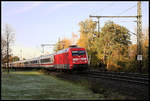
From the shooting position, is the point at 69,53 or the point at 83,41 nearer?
the point at 69,53

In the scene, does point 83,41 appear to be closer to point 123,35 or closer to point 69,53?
point 123,35

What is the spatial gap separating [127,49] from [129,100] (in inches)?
1921

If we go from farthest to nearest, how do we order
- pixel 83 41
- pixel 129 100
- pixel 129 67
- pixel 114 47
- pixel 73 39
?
pixel 73 39, pixel 83 41, pixel 114 47, pixel 129 67, pixel 129 100

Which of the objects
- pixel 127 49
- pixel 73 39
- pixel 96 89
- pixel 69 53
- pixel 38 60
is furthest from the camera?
pixel 73 39

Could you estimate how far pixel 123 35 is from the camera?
62.2 metres

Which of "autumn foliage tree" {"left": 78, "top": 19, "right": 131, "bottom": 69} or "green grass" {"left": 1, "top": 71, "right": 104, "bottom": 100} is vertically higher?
"autumn foliage tree" {"left": 78, "top": 19, "right": 131, "bottom": 69}

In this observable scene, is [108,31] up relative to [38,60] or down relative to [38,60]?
up

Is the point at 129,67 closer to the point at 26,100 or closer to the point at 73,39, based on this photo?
the point at 26,100

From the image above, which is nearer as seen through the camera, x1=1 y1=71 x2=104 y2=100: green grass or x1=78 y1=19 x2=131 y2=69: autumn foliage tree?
x1=1 y1=71 x2=104 y2=100: green grass

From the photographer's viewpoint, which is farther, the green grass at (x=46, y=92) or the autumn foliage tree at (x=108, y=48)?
the autumn foliage tree at (x=108, y=48)

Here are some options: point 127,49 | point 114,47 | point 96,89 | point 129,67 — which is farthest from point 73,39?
point 96,89

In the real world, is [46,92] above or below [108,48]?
below

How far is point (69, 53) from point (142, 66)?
8550mm

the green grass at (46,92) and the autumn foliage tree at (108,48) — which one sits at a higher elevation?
the autumn foliage tree at (108,48)
